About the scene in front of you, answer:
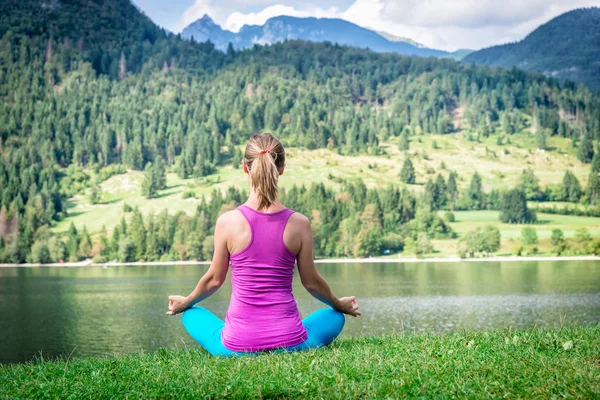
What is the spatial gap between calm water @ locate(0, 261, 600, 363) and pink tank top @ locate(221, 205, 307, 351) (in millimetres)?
13884

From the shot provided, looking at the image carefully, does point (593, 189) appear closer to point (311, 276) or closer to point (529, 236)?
point (529, 236)

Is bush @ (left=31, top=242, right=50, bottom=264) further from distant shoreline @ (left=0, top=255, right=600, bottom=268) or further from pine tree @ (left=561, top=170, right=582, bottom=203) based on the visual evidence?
pine tree @ (left=561, top=170, right=582, bottom=203)

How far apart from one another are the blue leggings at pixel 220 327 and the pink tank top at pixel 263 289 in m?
0.34

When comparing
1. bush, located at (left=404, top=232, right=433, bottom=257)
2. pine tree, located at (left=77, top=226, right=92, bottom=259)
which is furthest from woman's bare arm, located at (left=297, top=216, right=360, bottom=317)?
pine tree, located at (left=77, top=226, right=92, bottom=259)

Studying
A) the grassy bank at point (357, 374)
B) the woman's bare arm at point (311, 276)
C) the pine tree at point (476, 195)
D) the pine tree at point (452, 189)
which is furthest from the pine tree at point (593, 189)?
the woman's bare arm at point (311, 276)

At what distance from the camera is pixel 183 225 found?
15562 centimetres

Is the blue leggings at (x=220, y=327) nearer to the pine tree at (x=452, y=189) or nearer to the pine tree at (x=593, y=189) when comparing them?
the pine tree at (x=452, y=189)

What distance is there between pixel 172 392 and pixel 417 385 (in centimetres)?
208

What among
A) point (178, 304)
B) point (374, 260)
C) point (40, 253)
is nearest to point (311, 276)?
point (178, 304)

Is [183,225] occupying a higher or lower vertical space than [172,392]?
lower

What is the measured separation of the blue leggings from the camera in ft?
27.0

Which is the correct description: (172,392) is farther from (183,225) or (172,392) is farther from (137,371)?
(183,225)

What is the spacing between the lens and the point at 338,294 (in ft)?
226

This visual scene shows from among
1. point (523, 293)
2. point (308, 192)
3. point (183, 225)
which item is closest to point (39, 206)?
point (183, 225)
